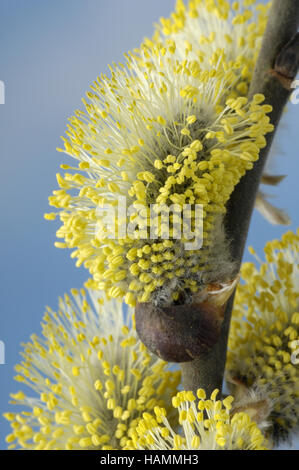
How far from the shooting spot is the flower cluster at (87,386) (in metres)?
0.68

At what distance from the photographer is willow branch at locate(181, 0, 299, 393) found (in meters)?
0.63

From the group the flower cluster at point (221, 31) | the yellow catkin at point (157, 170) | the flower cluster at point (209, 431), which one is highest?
the flower cluster at point (221, 31)

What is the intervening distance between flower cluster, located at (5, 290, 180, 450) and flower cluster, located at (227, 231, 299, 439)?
8cm

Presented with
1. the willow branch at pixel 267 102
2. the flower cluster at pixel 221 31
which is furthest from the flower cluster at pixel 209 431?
the flower cluster at pixel 221 31

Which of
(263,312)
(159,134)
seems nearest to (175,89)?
(159,134)

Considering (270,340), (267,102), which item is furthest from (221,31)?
(270,340)

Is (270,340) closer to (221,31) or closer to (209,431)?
(209,431)

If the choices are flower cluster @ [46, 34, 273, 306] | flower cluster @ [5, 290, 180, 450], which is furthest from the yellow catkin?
flower cluster @ [5, 290, 180, 450]

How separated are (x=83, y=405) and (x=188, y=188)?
10.4 inches

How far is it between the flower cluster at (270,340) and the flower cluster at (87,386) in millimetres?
77

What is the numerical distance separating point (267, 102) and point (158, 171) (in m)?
0.13

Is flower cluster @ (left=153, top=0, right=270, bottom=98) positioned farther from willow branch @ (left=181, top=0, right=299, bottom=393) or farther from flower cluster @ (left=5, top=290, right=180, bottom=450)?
flower cluster @ (left=5, top=290, right=180, bottom=450)

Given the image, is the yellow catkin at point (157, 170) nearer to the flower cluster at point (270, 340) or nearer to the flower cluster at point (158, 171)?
the flower cluster at point (158, 171)

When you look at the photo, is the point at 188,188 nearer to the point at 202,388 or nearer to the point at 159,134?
the point at 159,134
